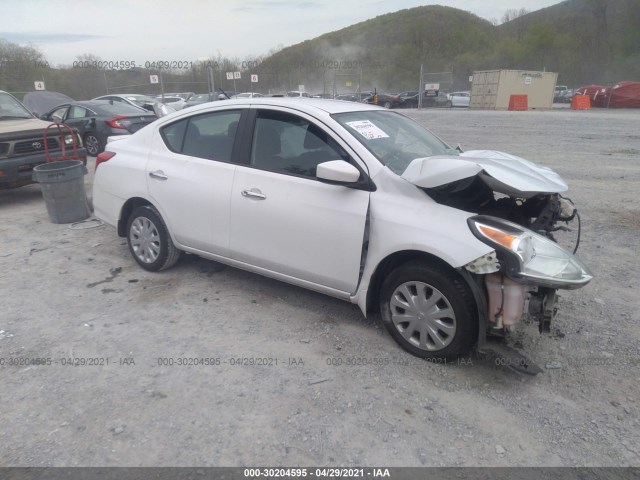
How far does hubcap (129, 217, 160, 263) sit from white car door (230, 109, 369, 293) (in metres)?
1.06

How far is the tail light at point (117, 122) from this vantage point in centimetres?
1091

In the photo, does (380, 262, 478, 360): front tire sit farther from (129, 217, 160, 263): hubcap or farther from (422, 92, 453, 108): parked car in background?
(422, 92, 453, 108): parked car in background

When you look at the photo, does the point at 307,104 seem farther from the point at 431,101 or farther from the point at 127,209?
the point at 431,101

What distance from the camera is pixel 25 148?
23.5 feet

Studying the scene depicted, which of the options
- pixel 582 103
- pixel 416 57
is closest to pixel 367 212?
pixel 582 103

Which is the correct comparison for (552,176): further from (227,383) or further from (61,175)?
(61,175)

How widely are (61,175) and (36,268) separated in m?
1.80

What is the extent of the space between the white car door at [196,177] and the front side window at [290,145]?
0.27m

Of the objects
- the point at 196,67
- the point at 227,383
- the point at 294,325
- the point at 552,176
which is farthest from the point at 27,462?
the point at 196,67

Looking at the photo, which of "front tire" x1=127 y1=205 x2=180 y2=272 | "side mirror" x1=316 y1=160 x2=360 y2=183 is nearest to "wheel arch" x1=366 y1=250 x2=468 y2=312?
"side mirror" x1=316 y1=160 x2=360 y2=183

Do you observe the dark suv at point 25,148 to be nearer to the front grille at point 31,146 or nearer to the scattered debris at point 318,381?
the front grille at point 31,146

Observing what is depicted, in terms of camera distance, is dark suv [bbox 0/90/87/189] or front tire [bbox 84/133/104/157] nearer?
dark suv [bbox 0/90/87/189]

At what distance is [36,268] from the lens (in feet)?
16.1

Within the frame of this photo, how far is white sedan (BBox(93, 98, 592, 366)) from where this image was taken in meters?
2.88
